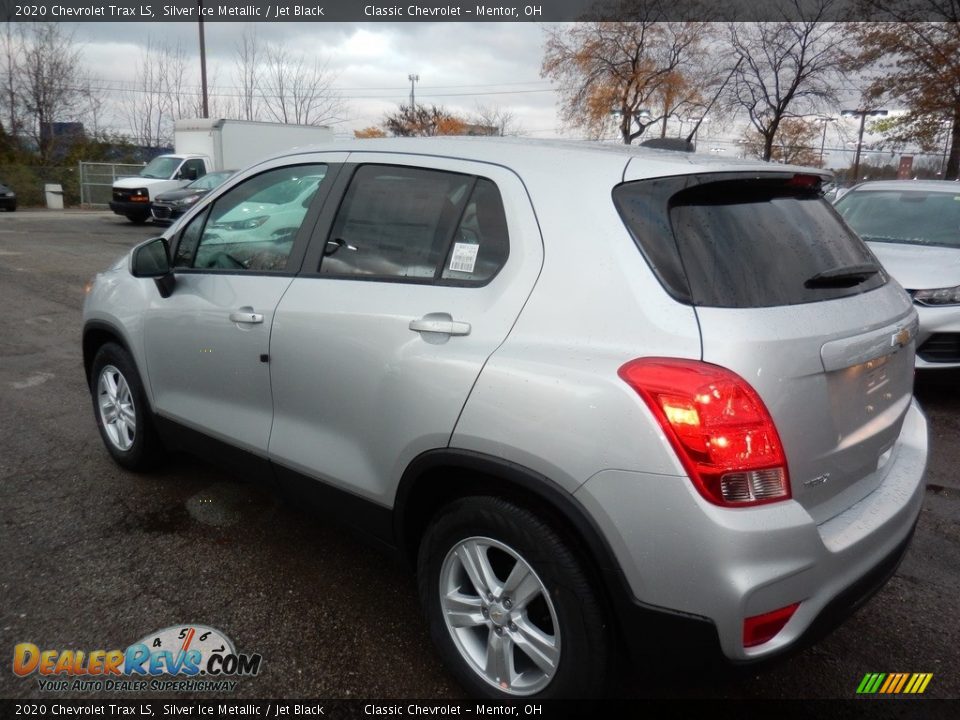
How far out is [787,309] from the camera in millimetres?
1951

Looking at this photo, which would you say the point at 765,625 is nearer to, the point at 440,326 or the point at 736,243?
the point at 736,243

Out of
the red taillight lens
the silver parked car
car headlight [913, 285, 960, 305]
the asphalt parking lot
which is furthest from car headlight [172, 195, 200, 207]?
the red taillight lens

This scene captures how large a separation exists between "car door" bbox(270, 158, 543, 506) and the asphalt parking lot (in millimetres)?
569

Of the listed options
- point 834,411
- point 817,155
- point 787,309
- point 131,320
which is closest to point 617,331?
point 787,309

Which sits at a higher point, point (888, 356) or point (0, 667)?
point (888, 356)

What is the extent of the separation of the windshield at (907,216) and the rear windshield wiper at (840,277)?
4.49 metres

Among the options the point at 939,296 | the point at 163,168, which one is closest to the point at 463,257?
the point at 939,296

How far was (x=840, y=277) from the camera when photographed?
219 cm

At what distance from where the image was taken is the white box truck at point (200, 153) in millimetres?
19781

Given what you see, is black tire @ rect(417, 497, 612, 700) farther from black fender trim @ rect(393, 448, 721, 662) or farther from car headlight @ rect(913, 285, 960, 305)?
car headlight @ rect(913, 285, 960, 305)

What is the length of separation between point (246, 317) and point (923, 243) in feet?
18.7

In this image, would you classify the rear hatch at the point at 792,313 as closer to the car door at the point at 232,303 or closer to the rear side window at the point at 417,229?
the rear side window at the point at 417,229

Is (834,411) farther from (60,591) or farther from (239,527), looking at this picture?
(60,591)

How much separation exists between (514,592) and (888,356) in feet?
4.44
